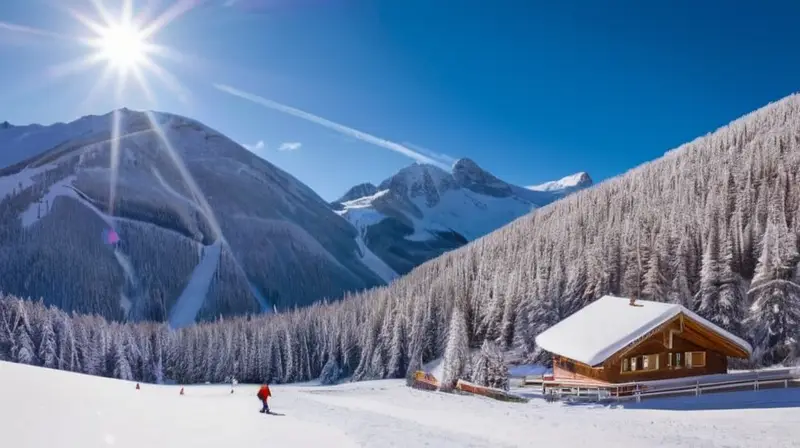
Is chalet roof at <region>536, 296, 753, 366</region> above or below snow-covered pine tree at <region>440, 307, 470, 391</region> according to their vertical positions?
above

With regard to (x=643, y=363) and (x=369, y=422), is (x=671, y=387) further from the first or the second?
(x=369, y=422)

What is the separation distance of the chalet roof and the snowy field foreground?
4.13 meters

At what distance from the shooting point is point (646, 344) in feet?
100

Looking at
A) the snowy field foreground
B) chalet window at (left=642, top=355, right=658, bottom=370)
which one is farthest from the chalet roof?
the snowy field foreground

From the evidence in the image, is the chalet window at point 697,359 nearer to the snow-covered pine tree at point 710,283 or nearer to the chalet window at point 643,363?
the chalet window at point 643,363

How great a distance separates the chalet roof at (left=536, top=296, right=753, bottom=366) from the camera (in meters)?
→ 28.1

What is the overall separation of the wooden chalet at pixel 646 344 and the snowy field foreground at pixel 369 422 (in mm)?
4929

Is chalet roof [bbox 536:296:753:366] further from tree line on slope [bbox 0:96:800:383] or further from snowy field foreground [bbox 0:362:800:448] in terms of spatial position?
tree line on slope [bbox 0:96:800:383]

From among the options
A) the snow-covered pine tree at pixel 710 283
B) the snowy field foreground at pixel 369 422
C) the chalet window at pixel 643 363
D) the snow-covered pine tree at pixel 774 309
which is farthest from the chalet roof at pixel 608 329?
the snow-covered pine tree at pixel 710 283

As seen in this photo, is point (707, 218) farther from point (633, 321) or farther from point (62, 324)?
point (62, 324)

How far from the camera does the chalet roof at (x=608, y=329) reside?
28078 millimetres

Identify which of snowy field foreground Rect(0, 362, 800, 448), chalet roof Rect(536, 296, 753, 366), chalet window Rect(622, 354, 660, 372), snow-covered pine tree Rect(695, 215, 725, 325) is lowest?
snowy field foreground Rect(0, 362, 800, 448)

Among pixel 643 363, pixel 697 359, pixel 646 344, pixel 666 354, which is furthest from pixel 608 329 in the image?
pixel 697 359

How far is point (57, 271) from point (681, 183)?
204m
